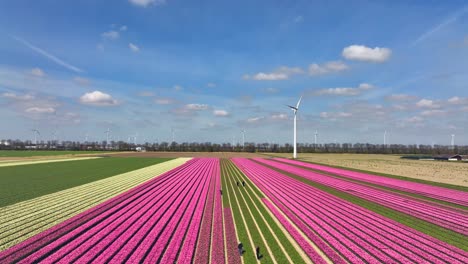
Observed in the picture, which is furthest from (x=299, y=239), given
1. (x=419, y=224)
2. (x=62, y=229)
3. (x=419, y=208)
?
(x=419, y=208)

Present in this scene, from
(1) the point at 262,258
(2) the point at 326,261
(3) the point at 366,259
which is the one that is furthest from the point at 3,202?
(3) the point at 366,259

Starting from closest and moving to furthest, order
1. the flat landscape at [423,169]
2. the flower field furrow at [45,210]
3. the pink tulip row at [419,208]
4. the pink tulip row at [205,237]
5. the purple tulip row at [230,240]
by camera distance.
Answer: the purple tulip row at [230,240]
the pink tulip row at [205,237]
the flower field furrow at [45,210]
the pink tulip row at [419,208]
the flat landscape at [423,169]

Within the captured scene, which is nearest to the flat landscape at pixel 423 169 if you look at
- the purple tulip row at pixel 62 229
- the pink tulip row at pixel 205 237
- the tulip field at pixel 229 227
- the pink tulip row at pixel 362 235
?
the tulip field at pixel 229 227

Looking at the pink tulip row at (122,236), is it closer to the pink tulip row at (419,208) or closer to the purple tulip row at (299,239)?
the purple tulip row at (299,239)

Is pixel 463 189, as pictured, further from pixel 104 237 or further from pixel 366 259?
pixel 104 237

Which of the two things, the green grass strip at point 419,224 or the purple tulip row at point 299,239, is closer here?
the purple tulip row at point 299,239

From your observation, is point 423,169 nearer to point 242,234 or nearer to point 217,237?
point 242,234

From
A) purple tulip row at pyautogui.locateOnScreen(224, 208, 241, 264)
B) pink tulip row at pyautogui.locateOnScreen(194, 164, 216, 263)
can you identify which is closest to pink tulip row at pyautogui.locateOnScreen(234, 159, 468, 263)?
purple tulip row at pyautogui.locateOnScreen(224, 208, 241, 264)

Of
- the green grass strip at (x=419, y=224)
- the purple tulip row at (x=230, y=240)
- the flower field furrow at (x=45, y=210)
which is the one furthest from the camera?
the flower field furrow at (x=45, y=210)
